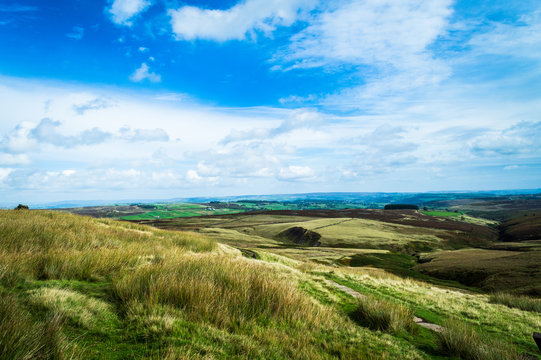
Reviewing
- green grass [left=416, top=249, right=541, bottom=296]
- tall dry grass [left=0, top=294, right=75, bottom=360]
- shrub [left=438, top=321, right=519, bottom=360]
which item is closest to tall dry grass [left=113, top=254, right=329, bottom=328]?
tall dry grass [left=0, top=294, right=75, bottom=360]

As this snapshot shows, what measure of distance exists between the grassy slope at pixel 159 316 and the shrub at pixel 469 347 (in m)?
0.89

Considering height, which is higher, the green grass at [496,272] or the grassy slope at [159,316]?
the grassy slope at [159,316]

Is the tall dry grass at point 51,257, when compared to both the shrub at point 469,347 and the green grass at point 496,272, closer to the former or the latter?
the shrub at point 469,347

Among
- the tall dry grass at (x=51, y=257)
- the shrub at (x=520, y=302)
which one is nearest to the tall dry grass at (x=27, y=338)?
the tall dry grass at (x=51, y=257)

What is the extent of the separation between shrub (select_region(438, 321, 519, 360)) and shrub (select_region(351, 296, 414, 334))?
106 centimetres

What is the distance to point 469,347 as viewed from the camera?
21.4 ft

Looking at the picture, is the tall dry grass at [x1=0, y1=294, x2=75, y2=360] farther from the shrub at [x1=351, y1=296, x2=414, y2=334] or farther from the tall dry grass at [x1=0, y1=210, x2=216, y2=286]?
the shrub at [x1=351, y1=296, x2=414, y2=334]

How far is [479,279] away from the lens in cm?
3625

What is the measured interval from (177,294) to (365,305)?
20.5 ft

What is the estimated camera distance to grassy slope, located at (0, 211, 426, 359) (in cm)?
443

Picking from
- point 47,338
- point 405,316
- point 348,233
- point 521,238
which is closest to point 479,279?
point 405,316

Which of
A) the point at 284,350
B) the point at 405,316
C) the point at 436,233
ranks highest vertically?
the point at 284,350

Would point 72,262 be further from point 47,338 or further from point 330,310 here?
point 330,310

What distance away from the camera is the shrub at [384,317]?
799 centimetres
